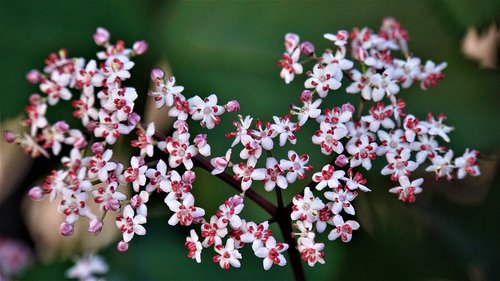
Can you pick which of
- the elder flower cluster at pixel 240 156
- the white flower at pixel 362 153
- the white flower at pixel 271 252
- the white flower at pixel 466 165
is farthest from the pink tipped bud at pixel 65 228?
the white flower at pixel 466 165

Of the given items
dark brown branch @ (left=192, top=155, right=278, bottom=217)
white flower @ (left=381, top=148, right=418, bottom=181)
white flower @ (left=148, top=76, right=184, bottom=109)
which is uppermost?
white flower @ (left=381, top=148, right=418, bottom=181)

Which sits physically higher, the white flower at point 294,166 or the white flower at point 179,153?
the white flower at point 294,166

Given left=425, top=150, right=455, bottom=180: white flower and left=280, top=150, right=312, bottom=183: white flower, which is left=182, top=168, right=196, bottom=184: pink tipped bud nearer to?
left=280, top=150, right=312, bottom=183: white flower

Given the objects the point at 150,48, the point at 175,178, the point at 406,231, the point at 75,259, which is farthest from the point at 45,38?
the point at 406,231

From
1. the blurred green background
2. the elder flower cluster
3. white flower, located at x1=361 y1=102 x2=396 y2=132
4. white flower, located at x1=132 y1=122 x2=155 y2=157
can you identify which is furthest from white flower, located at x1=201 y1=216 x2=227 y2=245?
the blurred green background

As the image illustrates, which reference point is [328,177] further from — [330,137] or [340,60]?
[340,60]

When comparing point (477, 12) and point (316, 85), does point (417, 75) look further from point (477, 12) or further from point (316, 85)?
point (477, 12)

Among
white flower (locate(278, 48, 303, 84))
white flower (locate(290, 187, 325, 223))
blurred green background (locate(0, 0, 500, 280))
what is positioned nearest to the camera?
white flower (locate(290, 187, 325, 223))

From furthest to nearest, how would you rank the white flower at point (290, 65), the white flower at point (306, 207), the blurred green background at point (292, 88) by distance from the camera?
the blurred green background at point (292, 88) → the white flower at point (290, 65) → the white flower at point (306, 207)

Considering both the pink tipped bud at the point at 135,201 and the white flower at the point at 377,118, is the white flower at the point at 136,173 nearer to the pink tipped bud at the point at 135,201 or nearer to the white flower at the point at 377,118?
the pink tipped bud at the point at 135,201
